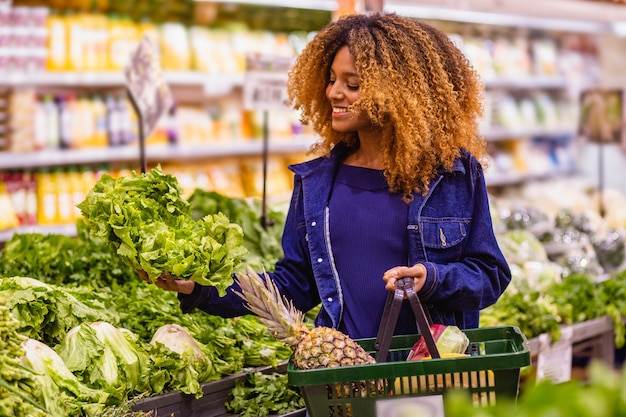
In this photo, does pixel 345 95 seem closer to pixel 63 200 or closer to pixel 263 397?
pixel 263 397

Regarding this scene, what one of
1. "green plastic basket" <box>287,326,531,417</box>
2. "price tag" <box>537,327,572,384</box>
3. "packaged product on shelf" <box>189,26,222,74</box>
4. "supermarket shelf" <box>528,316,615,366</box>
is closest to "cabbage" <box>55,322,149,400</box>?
"green plastic basket" <box>287,326,531,417</box>

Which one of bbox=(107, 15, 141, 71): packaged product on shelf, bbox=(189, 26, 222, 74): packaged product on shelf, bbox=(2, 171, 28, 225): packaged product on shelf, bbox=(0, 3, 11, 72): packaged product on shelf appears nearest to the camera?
bbox=(0, 3, 11, 72): packaged product on shelf

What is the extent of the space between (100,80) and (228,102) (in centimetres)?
130

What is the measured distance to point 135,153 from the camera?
19.4 ft

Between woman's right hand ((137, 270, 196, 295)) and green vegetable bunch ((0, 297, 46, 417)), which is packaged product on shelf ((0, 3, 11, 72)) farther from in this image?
green vegetable bunch ((0, 297, 46, 417))

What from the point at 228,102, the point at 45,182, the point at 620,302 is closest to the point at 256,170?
the point at 228,102

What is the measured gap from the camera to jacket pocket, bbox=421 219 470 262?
2.47 m

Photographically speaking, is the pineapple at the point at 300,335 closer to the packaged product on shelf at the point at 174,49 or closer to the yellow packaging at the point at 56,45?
the yellow packaging at the point at 56,45

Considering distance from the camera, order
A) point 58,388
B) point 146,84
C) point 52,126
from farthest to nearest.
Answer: point 52,126, point 146,84, point 58,388

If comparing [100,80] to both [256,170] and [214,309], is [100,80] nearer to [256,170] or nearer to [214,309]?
[256,170]

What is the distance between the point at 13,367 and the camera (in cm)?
192

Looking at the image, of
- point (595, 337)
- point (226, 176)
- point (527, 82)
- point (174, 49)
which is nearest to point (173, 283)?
point (595, 337)

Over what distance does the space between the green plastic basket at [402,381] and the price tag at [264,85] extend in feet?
6.93

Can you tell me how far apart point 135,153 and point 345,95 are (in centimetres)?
362
